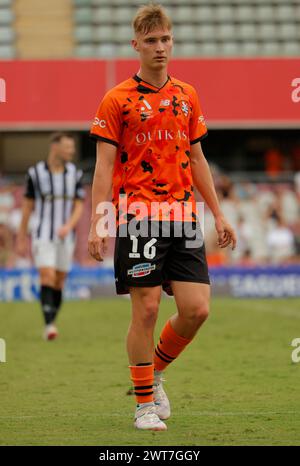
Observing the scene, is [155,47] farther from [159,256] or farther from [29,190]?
[29,190]

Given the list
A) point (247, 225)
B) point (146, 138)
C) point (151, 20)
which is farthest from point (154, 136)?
point (247, 225)

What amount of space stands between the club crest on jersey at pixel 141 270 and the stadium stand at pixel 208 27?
16412 mm

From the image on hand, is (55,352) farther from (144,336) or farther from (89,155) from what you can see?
(89,155)

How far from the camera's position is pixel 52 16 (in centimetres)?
2162

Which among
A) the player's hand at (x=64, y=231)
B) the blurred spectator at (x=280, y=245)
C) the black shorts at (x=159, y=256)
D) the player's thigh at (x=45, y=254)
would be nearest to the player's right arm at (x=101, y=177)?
the black shorts at (x=159, y=256)

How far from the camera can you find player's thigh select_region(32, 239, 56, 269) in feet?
34.7

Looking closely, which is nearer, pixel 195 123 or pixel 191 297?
pixel 191 297

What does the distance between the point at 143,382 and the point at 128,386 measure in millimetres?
1716

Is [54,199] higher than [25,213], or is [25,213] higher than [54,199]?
[54,199]

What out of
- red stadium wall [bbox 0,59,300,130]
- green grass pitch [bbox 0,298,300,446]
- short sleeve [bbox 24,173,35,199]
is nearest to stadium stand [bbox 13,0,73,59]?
red stadium wall [bbox 0,59,300,130]

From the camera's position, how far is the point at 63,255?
10.8 metres

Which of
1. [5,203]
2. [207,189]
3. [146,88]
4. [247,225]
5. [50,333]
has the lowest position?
[50,333]

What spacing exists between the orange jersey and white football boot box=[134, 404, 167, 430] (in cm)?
104

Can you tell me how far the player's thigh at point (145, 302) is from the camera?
523cm
